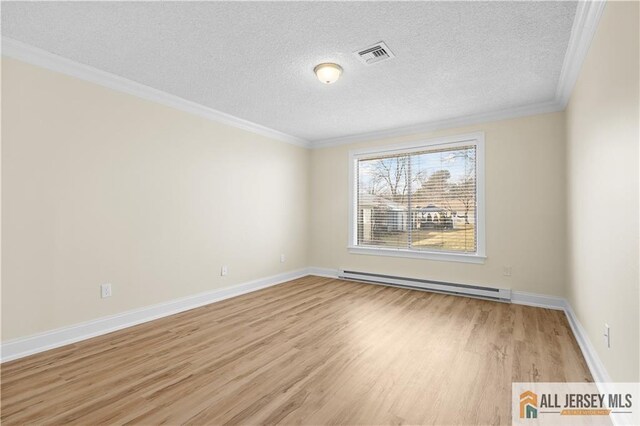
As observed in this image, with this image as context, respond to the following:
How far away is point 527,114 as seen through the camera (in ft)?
12.9

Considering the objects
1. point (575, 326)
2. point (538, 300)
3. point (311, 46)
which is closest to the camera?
point (311, 46)

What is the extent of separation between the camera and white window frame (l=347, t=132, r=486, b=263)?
426 cm

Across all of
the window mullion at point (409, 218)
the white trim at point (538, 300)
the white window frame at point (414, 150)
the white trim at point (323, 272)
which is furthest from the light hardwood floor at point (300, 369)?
the white trim at point (323, 272)

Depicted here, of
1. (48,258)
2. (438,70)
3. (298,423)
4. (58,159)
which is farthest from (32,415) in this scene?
(438,70)

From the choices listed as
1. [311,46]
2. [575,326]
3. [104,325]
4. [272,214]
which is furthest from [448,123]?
[104,325]

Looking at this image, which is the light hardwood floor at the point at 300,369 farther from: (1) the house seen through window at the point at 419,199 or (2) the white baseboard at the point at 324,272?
(2) the white baseboard at the point at 324,272

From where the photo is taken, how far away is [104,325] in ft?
9.80

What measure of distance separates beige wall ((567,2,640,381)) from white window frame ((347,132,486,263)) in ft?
4.74

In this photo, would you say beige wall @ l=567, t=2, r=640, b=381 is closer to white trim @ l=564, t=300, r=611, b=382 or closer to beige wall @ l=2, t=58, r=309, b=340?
white trim @ l=564, t=300, r=611, b=382

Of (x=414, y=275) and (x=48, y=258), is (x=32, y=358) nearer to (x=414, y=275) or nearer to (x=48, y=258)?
(x=48, y=258)

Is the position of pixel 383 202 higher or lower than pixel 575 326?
higher

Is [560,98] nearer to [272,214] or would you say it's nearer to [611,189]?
[611,189]

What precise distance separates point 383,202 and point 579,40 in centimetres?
325

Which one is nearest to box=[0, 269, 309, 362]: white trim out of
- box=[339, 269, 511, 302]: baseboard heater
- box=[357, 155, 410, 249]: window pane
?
box=[339, 269, 511, 302]: baseboard heater
